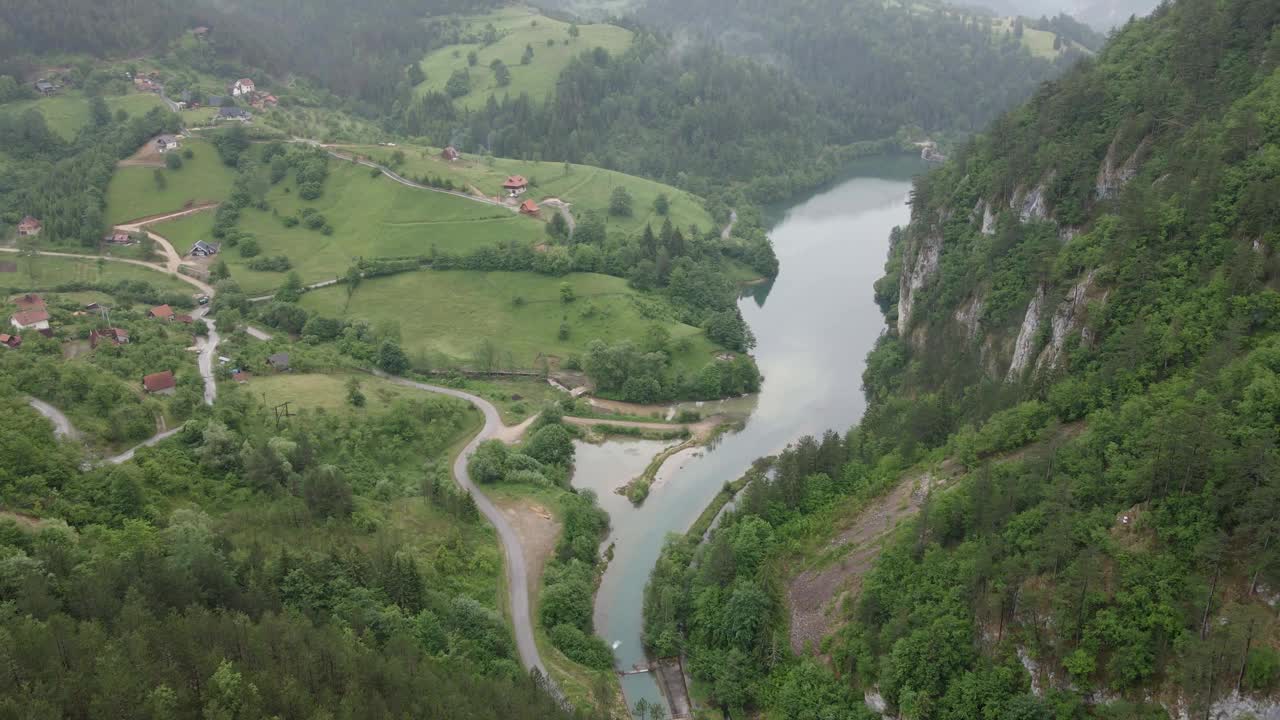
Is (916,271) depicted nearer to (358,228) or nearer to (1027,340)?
(1027,340)

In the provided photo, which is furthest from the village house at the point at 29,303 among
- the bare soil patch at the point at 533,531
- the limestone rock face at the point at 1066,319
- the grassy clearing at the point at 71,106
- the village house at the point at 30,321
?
the limestone rock face at the point at 1066,319

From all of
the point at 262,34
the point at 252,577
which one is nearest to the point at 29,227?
the point at 262,34

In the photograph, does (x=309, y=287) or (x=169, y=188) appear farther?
(x=169, y=188)

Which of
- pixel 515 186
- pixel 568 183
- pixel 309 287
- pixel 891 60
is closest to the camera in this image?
pixel 309 287

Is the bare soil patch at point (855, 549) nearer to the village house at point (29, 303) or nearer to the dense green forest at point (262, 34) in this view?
the village house at point (29, 303)

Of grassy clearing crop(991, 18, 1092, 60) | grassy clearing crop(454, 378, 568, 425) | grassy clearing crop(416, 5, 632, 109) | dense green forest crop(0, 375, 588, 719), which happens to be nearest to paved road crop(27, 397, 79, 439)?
dense green forest crop(0, 375, 588, 719)

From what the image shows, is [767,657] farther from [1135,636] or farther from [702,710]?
[1135,636]
